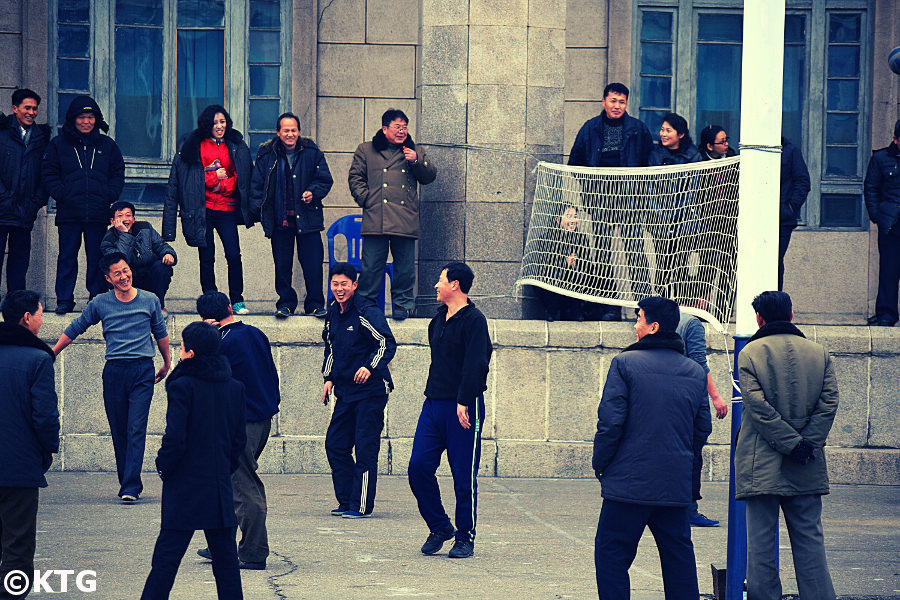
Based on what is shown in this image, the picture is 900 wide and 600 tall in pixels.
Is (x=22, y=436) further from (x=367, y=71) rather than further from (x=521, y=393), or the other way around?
(x=367, y=71)

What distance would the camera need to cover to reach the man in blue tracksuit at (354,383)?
33.1ft

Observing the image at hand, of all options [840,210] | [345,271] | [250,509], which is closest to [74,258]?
[345,271]

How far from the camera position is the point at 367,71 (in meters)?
15.6

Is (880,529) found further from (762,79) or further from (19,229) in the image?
(19,229)

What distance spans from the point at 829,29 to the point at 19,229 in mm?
10068

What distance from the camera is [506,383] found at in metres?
12.5

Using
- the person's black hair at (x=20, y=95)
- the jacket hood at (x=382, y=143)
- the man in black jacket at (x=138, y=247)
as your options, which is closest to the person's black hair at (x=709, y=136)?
the jacket hood at (x=382, y=143)

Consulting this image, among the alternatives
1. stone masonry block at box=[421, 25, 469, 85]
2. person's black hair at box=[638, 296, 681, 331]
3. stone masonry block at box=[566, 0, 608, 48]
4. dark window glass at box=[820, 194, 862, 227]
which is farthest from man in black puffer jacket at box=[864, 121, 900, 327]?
person's black hair at box=[638, 296, 681, 331]

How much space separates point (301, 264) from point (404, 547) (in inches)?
172

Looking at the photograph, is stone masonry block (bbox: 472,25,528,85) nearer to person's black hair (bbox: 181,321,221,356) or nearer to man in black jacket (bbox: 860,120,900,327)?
man in black jacket (bbox: 860,120,900,327)

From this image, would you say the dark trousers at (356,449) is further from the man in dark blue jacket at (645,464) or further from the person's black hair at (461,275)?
the man in dark blue jacket at (645,464)

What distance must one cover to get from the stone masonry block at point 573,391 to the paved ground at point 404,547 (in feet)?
2.62

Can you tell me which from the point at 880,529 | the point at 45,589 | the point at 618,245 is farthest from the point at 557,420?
the point at 45,589

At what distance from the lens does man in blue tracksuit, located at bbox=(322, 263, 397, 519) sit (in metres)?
10.1
